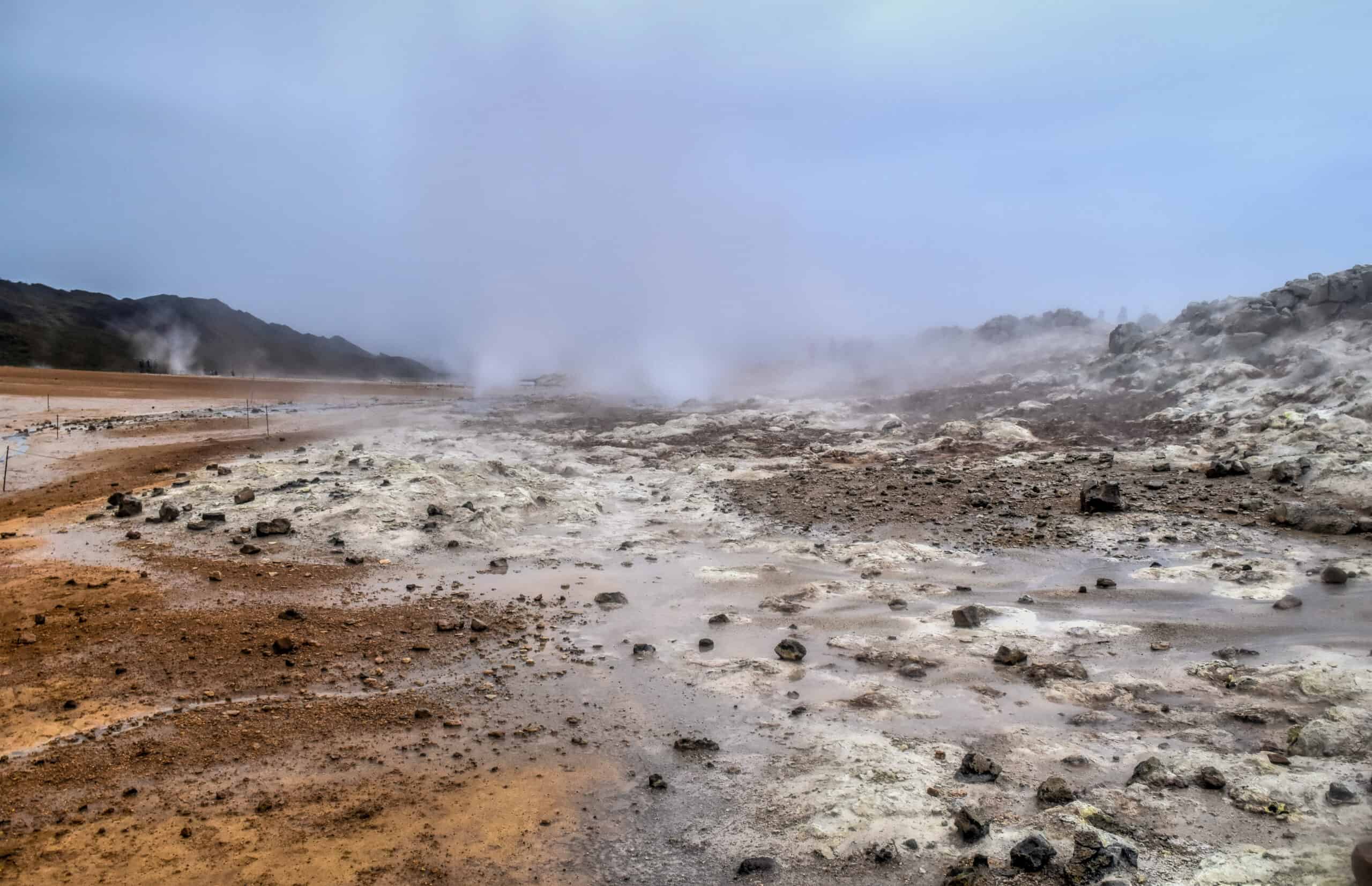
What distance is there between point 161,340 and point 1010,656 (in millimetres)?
115734

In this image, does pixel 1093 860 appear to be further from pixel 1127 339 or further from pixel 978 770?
pixel 1127 339

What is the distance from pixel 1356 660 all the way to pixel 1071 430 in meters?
15.3

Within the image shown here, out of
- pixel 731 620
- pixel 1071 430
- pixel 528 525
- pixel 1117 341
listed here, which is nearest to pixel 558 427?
pixel 528 525

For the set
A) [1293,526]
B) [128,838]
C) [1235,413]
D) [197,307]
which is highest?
[197,307]

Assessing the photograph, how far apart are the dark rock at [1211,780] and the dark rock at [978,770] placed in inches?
48.2

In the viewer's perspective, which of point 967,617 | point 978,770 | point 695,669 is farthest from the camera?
point 967,617

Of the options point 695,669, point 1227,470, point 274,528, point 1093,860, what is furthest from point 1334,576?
point 274,528

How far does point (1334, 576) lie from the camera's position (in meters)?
8.38

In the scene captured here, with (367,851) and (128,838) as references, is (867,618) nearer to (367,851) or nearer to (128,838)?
(367,851)

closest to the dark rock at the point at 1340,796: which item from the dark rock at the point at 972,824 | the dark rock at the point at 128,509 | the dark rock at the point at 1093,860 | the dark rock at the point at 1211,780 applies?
the dark rock at the point at 1211,780

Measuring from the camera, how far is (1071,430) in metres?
20.6

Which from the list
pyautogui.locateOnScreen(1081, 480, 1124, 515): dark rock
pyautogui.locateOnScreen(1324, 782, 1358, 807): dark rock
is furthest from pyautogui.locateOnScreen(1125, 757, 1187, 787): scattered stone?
pyautogui.locateOnScreen(1081, 480, 1124, 515): dark rock

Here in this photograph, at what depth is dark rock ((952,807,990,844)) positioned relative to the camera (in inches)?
166

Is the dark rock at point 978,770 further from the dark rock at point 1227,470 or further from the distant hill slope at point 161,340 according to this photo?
the distant hill slope at point 161,340
